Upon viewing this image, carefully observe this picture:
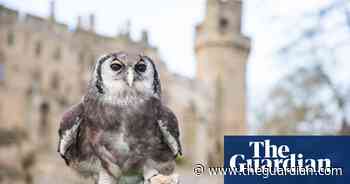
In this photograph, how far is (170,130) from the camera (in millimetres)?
6121

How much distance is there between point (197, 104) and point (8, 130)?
1839 cm

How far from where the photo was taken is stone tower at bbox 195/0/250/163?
62781 millimetres

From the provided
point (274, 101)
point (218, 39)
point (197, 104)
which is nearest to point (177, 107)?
point (197, 104)

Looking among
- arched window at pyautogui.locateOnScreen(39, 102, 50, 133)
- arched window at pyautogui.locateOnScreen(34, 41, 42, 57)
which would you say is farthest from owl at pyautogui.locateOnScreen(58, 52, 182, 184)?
arched window at pyautogui.locateOnScreen(34, 41, 42, 57)

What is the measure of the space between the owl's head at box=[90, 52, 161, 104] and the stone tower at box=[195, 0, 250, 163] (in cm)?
5565

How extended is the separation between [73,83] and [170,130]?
157ft

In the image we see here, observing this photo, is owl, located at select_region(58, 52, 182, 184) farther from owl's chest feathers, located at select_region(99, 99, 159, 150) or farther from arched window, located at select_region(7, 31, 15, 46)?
arched window, located at select_region(7, 31, 15, 46)

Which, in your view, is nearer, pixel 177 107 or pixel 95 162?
pixel 95 162

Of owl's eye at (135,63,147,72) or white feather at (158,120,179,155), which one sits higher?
owl's eye at (135,63,147,72)

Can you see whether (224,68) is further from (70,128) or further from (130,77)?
(130,77)

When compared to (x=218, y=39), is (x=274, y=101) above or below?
below

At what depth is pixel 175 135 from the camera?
6.17 metres

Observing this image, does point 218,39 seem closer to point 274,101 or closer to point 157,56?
point 157,56

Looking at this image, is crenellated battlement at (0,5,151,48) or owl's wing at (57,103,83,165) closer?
owl's wing at (57,103,83,165)
